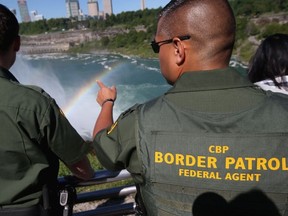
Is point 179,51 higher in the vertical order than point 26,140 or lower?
higher

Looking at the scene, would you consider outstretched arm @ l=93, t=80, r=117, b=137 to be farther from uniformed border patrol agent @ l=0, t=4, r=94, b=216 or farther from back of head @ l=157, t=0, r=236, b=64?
back of head @ l=157, t=0, r=236, b=64

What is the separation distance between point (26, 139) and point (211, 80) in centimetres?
93

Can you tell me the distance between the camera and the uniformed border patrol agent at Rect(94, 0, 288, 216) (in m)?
1.20

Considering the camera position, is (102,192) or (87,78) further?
(87,78)

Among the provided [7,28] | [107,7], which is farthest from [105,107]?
[107,7]

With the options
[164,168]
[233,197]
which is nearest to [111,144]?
[164,168]

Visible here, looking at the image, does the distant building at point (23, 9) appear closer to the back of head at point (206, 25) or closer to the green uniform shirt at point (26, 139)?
the green uniform shirt at point (26, 139)

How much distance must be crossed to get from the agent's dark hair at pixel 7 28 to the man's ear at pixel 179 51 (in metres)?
0.85

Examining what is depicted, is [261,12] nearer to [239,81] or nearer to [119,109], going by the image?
[119,109]

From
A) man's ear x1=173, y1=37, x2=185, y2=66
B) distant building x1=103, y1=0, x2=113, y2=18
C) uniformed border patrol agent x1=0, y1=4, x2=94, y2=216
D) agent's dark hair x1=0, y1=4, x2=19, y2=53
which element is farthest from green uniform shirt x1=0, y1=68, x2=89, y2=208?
distant building x1=103, y1=0, x2=113, y2=18

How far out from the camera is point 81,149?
69.1 inches

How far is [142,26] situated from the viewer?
77562 mm

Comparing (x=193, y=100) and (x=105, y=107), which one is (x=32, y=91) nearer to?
(x=105, y=107)

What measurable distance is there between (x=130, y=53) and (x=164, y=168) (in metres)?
75.0
